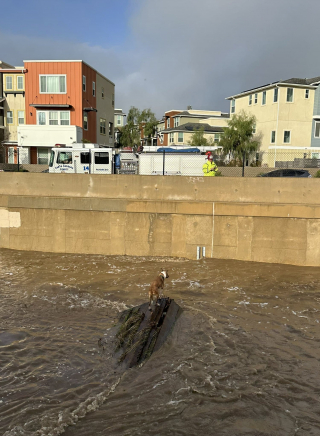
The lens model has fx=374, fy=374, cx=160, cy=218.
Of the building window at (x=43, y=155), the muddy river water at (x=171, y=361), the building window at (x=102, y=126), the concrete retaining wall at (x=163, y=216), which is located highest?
the building window at (x=102, y=126)

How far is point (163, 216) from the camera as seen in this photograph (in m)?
14.4

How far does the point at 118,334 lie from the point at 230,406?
2801 mm

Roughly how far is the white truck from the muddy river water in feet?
31.8

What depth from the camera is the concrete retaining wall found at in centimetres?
1372

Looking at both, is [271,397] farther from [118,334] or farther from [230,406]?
[118,334]

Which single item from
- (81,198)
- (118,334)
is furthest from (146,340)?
(81,198)

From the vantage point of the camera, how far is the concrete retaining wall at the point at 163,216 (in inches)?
540

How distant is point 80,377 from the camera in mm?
6426

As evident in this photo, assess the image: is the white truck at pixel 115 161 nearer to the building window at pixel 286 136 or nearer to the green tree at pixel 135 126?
the building window at pixel 286 136

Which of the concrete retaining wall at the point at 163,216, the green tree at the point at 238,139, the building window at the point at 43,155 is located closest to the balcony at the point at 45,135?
the building window at the point at 43,155

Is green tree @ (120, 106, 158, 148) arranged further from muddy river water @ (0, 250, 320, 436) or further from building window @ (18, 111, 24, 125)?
muddy river water @ (0, 250, 320, 436)

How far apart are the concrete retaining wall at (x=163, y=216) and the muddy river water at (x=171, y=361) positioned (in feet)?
6.30

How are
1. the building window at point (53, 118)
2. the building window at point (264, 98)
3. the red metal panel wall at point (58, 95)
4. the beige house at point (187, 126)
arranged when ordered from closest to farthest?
the red metal panel wall at point (58, 95)
the building window at point (53, 118)
the building window at point (264, 98)
the beige house at point (187, 126)

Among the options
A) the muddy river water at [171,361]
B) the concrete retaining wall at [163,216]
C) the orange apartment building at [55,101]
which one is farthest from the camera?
the orange apartment building at [55,101]
